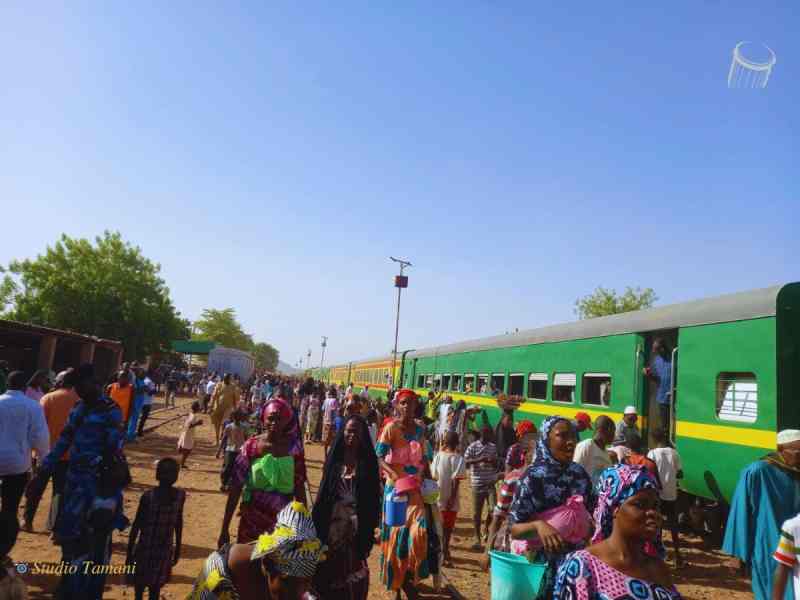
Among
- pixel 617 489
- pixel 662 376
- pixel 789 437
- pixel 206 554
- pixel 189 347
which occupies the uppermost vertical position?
pixel 189 347

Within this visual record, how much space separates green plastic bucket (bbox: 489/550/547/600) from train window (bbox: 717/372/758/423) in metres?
4.69

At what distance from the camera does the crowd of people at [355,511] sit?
2363 millimetres

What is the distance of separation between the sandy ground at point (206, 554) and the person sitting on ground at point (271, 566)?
2.99m

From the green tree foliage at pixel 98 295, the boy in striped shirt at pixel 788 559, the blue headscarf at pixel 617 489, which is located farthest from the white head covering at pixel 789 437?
the green tree foliage at pixel 98 295

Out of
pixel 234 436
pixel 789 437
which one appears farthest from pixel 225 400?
pixel 789 437

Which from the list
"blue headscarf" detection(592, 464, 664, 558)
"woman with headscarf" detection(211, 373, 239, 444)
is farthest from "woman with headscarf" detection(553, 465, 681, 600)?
"woman with headscarf" detection(211, 373, 239, 444)

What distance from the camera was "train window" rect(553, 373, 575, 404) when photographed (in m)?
10.6

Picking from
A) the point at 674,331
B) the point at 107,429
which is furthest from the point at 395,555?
the point at 674,331

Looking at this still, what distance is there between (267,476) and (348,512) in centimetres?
59

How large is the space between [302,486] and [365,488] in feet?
1.44

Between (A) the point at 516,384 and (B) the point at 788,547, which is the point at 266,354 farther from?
(B) the point at 788,547

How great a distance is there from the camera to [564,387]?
10930 mm

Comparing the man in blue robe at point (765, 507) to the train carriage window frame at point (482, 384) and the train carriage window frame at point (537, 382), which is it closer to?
the train carriage window frame at point (537, 382)

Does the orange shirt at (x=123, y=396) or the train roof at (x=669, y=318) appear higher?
the train roof at (x=669, y=318)
